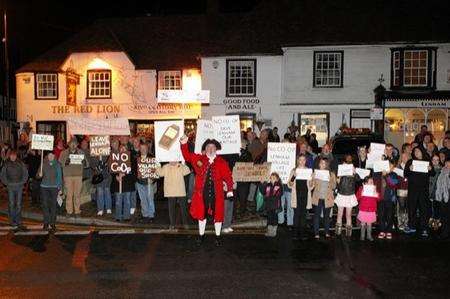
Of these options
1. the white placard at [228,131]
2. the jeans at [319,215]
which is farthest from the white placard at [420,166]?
the white placard at [228,131]

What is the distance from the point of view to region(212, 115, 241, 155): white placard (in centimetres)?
1345

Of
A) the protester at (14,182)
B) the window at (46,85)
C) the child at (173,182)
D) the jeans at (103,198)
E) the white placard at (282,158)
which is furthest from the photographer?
the window at (46,85)

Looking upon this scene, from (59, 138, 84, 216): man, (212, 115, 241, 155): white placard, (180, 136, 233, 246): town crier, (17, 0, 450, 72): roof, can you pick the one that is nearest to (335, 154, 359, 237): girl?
(180, 136, 233, 246): town crier

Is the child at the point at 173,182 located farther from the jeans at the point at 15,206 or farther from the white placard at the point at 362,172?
the white placard at the point at 362,172

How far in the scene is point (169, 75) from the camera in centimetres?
3114

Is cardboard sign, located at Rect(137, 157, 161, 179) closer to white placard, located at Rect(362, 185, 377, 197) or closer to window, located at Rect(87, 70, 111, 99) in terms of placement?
white placard, located at Rect(362, 185, 377, 197)

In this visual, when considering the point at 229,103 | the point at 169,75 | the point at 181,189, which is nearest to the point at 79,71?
the point at 169,75

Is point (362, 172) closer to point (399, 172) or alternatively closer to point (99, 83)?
point (399, 172)

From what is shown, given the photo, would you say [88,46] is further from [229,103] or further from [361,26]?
[361,26]

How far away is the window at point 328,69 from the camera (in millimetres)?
28641

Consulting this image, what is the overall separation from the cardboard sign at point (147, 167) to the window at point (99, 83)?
61.8 ft

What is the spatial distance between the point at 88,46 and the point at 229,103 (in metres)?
9.07

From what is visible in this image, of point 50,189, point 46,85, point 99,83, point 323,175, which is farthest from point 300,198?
point 46,85

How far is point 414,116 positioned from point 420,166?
17.1 m
